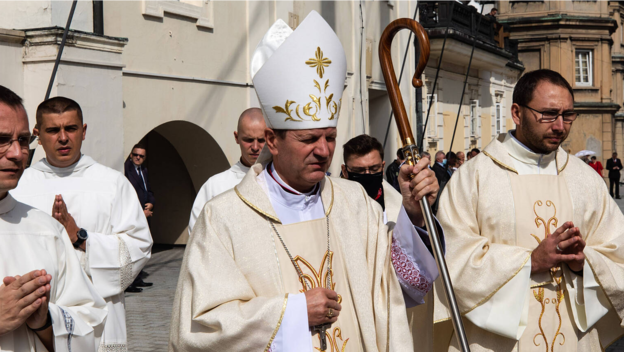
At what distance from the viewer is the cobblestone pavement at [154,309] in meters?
6.62

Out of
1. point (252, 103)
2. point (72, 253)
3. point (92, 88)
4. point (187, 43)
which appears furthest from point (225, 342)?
point (252, 103)

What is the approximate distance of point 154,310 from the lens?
796cm

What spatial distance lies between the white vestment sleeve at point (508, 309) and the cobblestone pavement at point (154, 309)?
10.3ft

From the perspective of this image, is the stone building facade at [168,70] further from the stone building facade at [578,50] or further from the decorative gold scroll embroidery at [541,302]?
the stone building facade at [578,50]

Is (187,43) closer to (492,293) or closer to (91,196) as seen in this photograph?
(91,196)

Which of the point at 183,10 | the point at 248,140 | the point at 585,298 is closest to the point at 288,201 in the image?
the point at 585,298

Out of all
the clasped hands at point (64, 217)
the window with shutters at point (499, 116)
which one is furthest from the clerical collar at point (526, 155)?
the window with shutters at point (499, 116)

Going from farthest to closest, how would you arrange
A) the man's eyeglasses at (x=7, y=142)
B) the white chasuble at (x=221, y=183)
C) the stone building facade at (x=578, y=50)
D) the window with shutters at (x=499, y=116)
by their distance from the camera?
the stone building facade at (x=578, y=50) < the window with shutters at (x=499, y=116) < the white chasuble at (x=221, y=183) < the man's eyeglasses at (x=7, y=142)

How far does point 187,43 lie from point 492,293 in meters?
6.93

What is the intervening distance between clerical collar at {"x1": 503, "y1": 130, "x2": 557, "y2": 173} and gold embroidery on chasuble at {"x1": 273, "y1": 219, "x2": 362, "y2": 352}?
1751 mm

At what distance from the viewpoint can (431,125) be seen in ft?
68.1

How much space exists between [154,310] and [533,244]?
4.81m

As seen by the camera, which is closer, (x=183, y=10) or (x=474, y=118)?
(x=183, y=10)

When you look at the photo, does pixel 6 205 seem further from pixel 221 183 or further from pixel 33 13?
pixel 33 13
